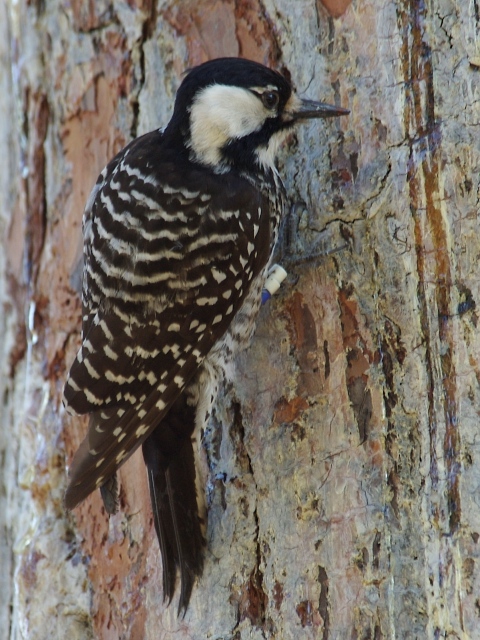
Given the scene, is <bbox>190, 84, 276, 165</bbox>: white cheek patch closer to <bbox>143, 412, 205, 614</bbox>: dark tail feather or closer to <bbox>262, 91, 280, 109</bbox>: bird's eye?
<bbox>262, 91, 280, 109</bbox>: bird's eye

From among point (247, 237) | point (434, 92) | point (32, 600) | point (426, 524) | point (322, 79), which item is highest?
point (322, 79)

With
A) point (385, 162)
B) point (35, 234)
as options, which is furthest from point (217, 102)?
point (35, 234)

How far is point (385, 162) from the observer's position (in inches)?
76.4

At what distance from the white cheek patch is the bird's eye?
0.07ft

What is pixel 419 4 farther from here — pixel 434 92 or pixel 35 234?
pixel 35 234

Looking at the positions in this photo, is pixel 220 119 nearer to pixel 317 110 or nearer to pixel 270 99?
pixel 270 99

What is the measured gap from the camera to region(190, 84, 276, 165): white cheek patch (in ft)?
7.33

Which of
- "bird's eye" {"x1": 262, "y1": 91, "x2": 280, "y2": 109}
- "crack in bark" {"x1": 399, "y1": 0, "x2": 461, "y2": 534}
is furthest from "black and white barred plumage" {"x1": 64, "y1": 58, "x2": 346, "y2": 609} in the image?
"crack in bark" {"x1": 399, "y1": 0, "x2": 461, "y2": 534}

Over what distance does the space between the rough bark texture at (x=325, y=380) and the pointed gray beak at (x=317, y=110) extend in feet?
0.12

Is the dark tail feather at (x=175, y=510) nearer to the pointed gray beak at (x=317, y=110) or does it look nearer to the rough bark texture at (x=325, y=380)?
the rough bark texture at (x=325, y=380)

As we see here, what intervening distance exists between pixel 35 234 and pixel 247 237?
2.80ft

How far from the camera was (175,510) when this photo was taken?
2021 millimetres

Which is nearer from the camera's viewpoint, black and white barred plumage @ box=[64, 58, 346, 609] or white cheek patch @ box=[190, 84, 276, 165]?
black and white barred plumage @ box=[64, 58, 346, 609]

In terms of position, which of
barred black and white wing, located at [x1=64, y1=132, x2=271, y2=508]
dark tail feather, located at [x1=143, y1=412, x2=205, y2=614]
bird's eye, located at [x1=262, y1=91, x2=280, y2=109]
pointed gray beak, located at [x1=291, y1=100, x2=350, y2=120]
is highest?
bird's eye, located at [x1=262, y1=91, x2=280, y2=109]
